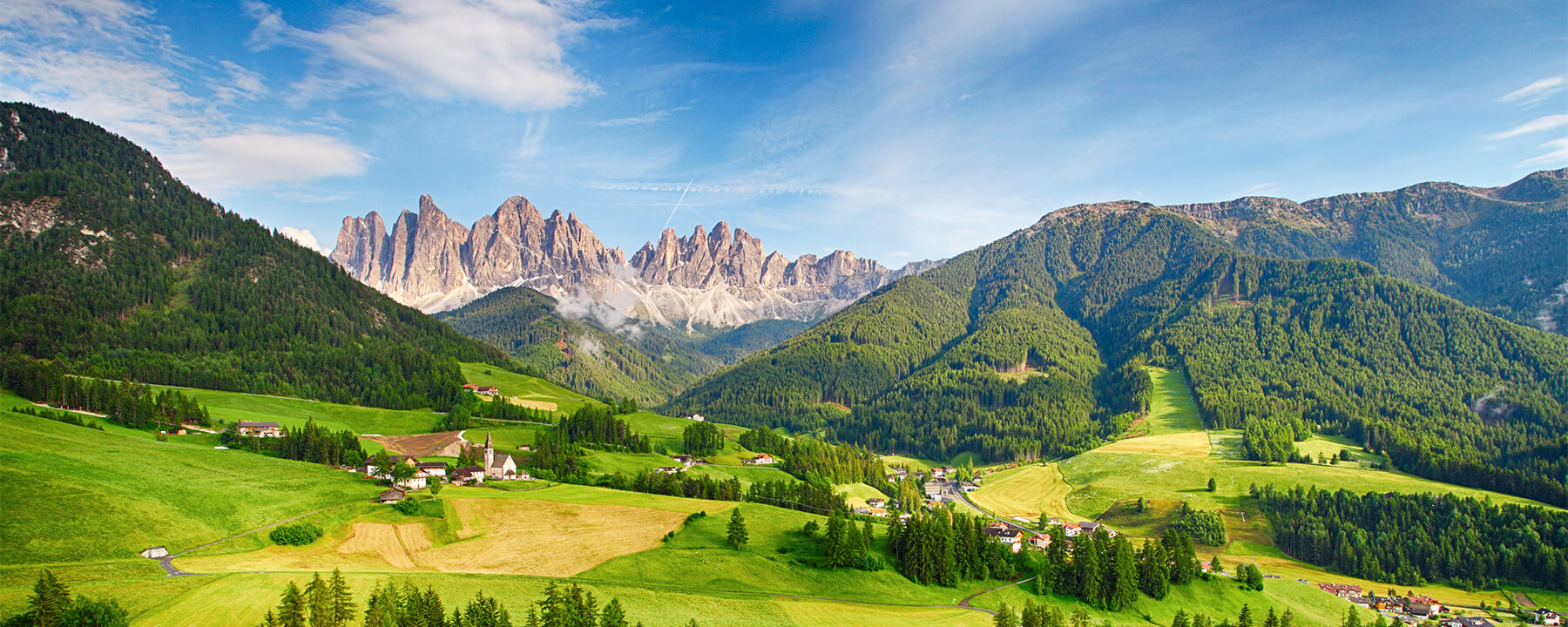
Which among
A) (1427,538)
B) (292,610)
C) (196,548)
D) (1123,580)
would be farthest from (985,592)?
(1427,538)

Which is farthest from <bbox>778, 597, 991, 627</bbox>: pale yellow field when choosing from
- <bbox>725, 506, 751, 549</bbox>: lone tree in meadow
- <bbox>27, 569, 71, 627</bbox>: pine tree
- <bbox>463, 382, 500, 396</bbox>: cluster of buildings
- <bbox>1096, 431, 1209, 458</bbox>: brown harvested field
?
<bbox>1096, 431, 1209, 458</bbox>: brown harvested field

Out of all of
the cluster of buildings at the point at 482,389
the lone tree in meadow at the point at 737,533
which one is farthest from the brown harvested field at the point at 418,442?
the lone tree in meadow at the point at 737,533

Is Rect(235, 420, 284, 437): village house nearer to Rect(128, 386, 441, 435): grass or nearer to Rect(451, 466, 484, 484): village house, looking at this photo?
Rect(128, 386, 441, 435): grass

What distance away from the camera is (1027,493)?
16675 cm

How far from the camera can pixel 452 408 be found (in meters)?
156

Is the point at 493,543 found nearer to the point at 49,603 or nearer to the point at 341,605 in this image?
the point at 341,605

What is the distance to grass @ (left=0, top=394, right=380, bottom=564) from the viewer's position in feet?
190

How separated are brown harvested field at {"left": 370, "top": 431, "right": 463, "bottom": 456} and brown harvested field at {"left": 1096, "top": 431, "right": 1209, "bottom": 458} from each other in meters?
155

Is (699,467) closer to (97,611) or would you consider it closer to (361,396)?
(361,396)

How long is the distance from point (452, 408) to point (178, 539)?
3726 inches

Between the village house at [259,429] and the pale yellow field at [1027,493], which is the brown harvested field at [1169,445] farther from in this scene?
the village house at [259,429]

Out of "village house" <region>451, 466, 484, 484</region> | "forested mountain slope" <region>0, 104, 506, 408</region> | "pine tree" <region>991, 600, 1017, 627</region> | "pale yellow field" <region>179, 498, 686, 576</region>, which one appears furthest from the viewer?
"forested mountain slope" <region>0, 104, 506, 408</region>

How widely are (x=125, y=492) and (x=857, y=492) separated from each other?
111539mm

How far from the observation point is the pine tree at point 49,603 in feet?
146
